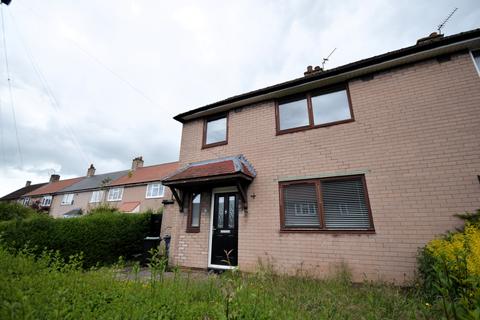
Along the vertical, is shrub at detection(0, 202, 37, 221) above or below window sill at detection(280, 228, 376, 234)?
above

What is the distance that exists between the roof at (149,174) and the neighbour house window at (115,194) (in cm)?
75

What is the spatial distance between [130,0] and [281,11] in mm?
5427

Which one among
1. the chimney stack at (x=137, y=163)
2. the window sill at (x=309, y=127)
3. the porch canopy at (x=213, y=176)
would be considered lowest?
the porch canopy at (x=213, y=176)

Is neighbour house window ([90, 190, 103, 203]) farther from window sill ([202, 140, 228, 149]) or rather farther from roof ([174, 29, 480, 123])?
window sill ([202, 140, 228, 149])

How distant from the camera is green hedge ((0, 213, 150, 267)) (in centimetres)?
722

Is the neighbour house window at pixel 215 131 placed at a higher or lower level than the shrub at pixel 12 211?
higher

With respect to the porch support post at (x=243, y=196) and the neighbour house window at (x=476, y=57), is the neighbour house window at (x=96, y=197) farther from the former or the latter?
the neighbour house window at (x=476, y=57)

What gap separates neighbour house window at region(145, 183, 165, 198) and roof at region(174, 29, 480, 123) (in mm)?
15069

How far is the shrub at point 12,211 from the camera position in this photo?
28.9 ft

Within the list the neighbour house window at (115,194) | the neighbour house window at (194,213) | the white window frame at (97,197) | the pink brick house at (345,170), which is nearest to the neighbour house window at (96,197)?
the white window frame at (97,197)

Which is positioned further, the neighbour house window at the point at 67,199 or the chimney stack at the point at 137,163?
the neighbour house window at the point at 67,199

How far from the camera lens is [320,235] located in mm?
6156

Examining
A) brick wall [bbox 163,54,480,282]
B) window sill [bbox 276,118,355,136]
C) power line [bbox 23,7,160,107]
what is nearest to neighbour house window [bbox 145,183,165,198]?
power line [bbox 23,7,160,107]

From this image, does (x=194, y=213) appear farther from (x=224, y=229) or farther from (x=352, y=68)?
(x=352, y=68)
